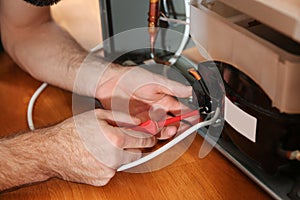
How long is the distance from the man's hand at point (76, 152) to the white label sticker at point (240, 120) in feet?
A: 0.48

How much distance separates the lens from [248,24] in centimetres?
62

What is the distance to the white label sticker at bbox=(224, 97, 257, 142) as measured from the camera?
0.61 metres

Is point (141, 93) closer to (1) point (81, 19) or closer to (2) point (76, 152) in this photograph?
(2) point (76, 152)

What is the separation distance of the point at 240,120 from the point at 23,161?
0.34 metres

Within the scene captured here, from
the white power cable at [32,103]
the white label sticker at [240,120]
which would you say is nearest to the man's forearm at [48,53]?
the white power cable at [32,103]

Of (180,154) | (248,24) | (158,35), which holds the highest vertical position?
(248,24)

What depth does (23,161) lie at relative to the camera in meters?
0.70

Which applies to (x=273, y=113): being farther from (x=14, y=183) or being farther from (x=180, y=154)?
(x=14, y=183)

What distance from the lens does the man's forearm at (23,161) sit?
68cm

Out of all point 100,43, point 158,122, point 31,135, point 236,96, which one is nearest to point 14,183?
point 31,135

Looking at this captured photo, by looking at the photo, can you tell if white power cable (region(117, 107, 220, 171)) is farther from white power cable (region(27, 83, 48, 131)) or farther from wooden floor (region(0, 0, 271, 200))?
white power cable (region(27, 83, 48, 131))

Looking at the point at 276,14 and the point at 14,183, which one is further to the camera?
the point at 14,183

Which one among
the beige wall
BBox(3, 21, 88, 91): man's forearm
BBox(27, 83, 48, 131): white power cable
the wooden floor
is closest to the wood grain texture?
the wooden floor

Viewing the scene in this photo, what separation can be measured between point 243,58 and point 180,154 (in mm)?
214
